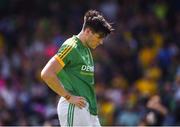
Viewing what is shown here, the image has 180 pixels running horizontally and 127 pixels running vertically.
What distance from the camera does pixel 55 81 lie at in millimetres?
8547

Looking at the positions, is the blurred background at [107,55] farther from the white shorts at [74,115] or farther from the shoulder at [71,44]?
the shoulder at [71,44]

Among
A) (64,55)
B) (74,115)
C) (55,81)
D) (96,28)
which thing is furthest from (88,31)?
(74,115)

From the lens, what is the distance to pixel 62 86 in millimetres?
8641

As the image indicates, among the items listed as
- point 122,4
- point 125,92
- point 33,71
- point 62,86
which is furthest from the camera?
point 122,4

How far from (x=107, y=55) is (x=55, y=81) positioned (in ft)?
24.6

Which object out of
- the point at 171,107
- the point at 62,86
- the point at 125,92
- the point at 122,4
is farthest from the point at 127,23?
the point at 62,86

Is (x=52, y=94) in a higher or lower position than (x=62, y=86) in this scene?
lower

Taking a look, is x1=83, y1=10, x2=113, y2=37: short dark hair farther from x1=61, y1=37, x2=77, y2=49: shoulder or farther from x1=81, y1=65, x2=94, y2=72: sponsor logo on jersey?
x1=81, y1=65, x2=94, y2=72: sponsor logo on jersey

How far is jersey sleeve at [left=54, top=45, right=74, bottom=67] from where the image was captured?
28.3 ft

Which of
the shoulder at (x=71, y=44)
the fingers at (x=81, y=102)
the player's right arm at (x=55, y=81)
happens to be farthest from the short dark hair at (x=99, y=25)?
the fingers at (x=81, y=102)

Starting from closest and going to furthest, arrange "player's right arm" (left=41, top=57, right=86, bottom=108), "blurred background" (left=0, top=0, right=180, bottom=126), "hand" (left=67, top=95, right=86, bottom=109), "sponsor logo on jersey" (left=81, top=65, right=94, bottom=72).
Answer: "player's right arm" (left=41, top=57, right=86, bottom=108), "hand" (left=67, top=95, right=86, bottom=109), "sponsor logo on jersey" (left=81, top=65, right=94, bottom=72), "blurred background" (left=0, top=0, right=180, bottom=126)

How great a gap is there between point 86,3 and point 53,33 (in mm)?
1218

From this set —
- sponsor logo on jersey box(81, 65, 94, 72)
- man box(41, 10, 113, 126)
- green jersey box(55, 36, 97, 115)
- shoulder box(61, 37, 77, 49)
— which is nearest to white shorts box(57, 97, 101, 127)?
man box(41, 10, 113, 126)

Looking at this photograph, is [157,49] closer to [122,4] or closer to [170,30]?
[170,30]
